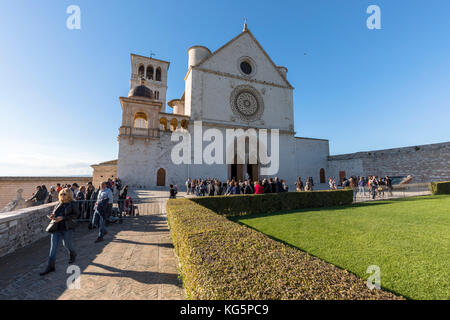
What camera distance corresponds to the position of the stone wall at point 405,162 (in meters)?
18.7

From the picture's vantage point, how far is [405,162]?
21.0m

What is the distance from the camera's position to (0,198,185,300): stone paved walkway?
321 centimetres

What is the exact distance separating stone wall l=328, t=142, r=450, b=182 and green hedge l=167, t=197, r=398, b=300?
84.0 feet

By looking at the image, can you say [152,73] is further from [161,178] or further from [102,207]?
[102,207]

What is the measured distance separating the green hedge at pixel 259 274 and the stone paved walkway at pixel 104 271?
1.14 m

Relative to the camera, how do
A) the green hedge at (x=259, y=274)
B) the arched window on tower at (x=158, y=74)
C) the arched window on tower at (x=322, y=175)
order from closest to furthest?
the green hedge at (x=259, y=274)
the arched window on tower at (x=322, y=175)
the arched window on tower at (x=158, y=74)

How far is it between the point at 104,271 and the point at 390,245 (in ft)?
21.5

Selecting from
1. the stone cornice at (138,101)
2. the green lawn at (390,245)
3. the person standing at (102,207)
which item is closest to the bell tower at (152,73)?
the stone cornice at (138,101)

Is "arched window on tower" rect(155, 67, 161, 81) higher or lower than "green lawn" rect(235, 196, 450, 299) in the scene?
higher

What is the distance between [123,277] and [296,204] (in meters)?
9.89

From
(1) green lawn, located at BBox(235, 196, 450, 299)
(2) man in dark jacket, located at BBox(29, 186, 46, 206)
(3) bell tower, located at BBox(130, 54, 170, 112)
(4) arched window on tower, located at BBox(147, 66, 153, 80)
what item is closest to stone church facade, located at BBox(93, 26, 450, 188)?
(3) bell tower, located at BBox(130, 54, 170, 112)

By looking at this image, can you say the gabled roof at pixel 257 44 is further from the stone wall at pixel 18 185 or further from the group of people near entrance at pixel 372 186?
the stone wall at pixel 18 185

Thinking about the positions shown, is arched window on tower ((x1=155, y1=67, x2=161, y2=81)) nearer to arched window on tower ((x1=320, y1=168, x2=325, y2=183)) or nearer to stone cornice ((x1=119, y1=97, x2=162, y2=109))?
stone cornice ((x1=119, y1=97, x2=162, y2=109))
